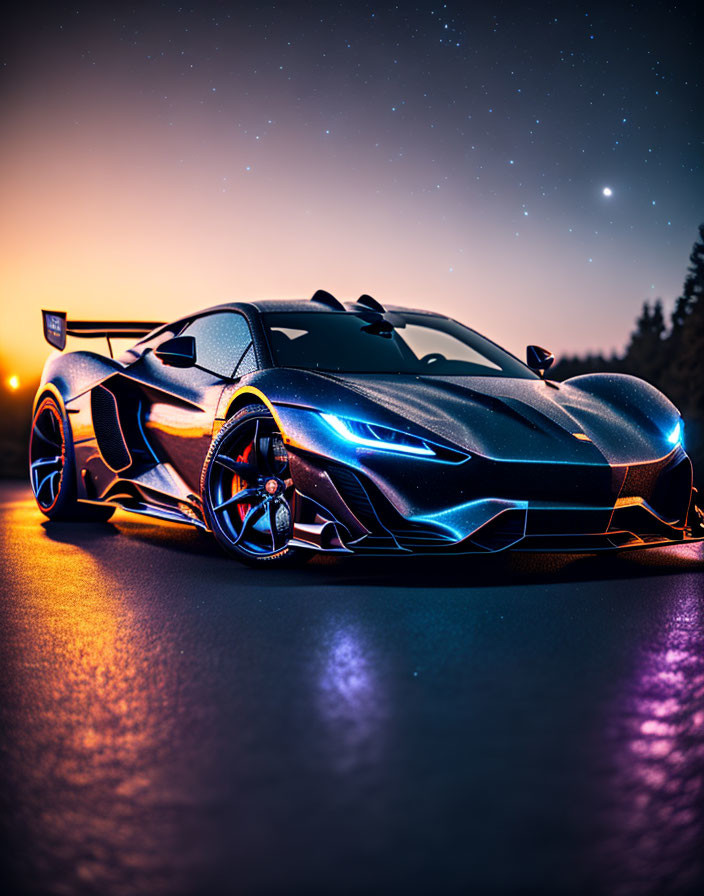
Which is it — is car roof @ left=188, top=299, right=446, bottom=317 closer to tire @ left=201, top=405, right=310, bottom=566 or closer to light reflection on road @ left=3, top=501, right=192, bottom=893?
tire @ left=201, top=405, right=310, bottom=566

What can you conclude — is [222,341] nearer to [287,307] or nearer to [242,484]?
[287,307]

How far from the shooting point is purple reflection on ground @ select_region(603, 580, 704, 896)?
1800mm

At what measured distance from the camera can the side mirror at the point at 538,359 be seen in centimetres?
639

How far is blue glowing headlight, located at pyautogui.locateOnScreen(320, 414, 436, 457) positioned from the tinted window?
4.26 ft

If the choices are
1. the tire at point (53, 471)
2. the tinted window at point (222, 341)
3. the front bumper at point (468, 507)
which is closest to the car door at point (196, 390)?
the tinted window at point (222, 341)

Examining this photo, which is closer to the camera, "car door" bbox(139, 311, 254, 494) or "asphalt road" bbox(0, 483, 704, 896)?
"asphalt road" bbox(0, 483, 704, 896)

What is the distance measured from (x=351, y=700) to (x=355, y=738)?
0.34m

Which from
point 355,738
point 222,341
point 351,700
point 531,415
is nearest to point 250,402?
point 222,341

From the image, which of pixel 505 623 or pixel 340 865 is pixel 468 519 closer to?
pixel 505 623

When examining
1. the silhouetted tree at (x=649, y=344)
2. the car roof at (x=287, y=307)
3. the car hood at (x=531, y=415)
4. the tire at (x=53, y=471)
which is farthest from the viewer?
the silhouetted tree at (x=649, y=344)

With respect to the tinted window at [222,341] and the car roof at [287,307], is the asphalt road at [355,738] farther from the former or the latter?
the car roof at [287,307]

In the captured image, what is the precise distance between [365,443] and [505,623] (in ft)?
3.54

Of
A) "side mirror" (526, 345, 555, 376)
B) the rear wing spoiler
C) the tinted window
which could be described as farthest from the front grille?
the rear wing spoiler

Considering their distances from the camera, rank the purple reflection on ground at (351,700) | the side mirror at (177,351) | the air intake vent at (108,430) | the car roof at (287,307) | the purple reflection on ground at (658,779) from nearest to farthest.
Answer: the purple reflection on ground at (658,779) → the purple reflection on ground at (351,700) → the side mirror at (177,351) → the car roof at (287,307) → the air intake vent at (108,430)
